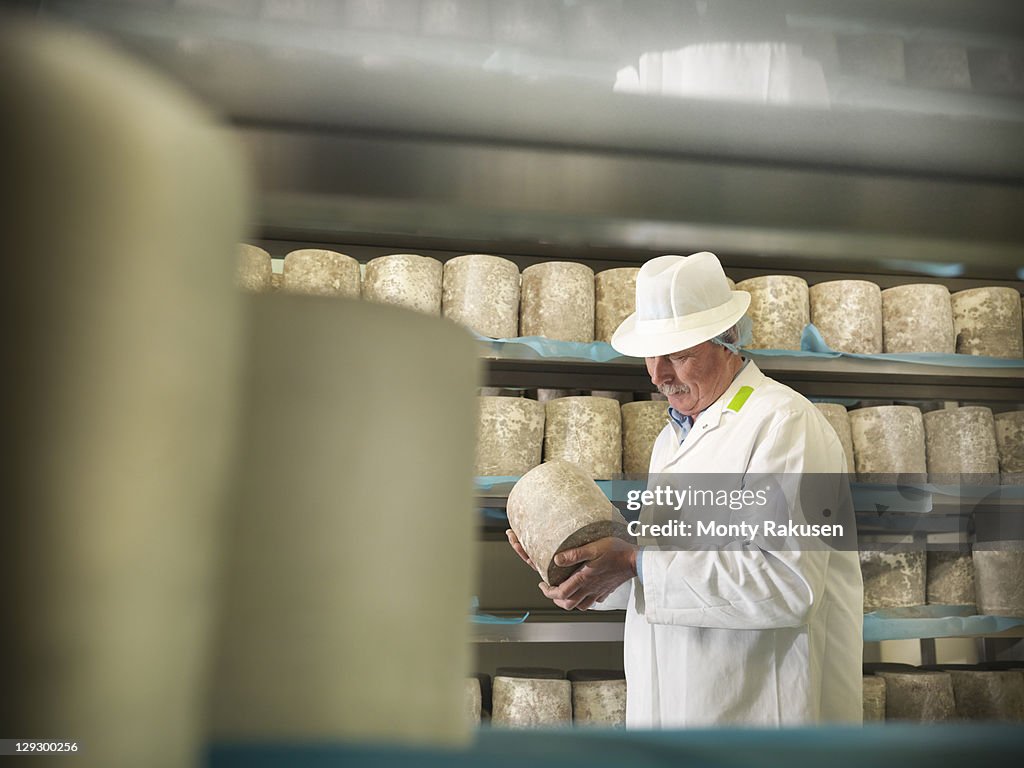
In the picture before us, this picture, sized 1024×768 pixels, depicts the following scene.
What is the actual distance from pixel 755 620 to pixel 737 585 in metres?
0.07

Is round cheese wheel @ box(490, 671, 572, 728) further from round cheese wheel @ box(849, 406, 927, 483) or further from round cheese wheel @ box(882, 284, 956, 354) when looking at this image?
round cheese wheel @ box(882, 284, 956, 354)

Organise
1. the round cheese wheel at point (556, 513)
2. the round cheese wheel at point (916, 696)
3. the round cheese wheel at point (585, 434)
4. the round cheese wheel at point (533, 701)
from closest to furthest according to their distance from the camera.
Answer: the round cheese wheel at point (556, 513) < the round cheese wheel at point (533, 701) < the round cheese wheel at point (585, 434) < the round cheese wheel at point (916, 696)

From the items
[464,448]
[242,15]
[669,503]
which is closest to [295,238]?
[669,503]

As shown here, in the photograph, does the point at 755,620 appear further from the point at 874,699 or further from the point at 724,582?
the point at 874,699

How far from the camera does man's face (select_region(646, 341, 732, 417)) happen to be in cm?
173

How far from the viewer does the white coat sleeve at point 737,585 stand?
1.43m

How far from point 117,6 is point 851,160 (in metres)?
0.44

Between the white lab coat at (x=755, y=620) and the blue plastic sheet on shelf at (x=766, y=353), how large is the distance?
16.1 inches

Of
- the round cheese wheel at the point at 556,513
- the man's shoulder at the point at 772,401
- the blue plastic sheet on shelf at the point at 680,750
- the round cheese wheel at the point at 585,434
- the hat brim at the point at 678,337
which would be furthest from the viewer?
the round cheese wheel at the point at 585,434

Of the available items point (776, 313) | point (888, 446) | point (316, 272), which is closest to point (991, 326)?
point (888, 446)

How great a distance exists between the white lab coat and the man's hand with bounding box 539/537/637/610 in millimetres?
44

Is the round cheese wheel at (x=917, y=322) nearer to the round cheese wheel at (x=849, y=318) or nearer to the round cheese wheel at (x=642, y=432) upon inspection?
the round cheese wheel at (x=849, y=318)

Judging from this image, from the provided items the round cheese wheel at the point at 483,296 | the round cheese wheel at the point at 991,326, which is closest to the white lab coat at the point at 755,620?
the round cheese wheel at the point at 483,296

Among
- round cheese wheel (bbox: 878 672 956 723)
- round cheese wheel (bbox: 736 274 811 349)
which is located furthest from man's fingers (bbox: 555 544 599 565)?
round cheese wheel (bbox: 878 672 956 723)
